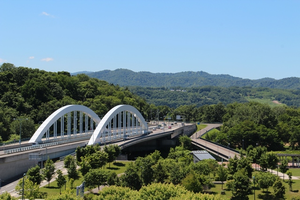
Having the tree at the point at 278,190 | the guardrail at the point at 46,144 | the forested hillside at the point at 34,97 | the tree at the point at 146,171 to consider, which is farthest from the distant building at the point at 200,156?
the forested hillside at the point at 34,97

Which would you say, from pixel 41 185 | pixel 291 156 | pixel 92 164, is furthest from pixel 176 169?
pixel 291 156

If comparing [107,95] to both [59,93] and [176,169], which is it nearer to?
[59,93]

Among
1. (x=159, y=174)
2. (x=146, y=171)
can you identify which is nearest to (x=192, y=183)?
(x=146, y=171)

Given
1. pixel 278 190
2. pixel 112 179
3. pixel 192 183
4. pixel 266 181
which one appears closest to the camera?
pixel 192 183

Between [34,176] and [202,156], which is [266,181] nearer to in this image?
[202,156]

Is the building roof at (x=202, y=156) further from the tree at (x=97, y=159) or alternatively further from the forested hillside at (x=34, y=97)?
the forested hillside at (x=34, y=97)

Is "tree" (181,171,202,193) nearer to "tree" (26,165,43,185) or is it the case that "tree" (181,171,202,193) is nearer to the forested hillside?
"tree" (26,165,43,185)

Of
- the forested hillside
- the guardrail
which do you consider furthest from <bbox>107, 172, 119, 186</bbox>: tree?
the forested hillside

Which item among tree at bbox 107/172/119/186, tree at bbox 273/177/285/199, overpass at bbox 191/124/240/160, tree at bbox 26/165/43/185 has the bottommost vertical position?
overpass at bbox 191/124/240/160
